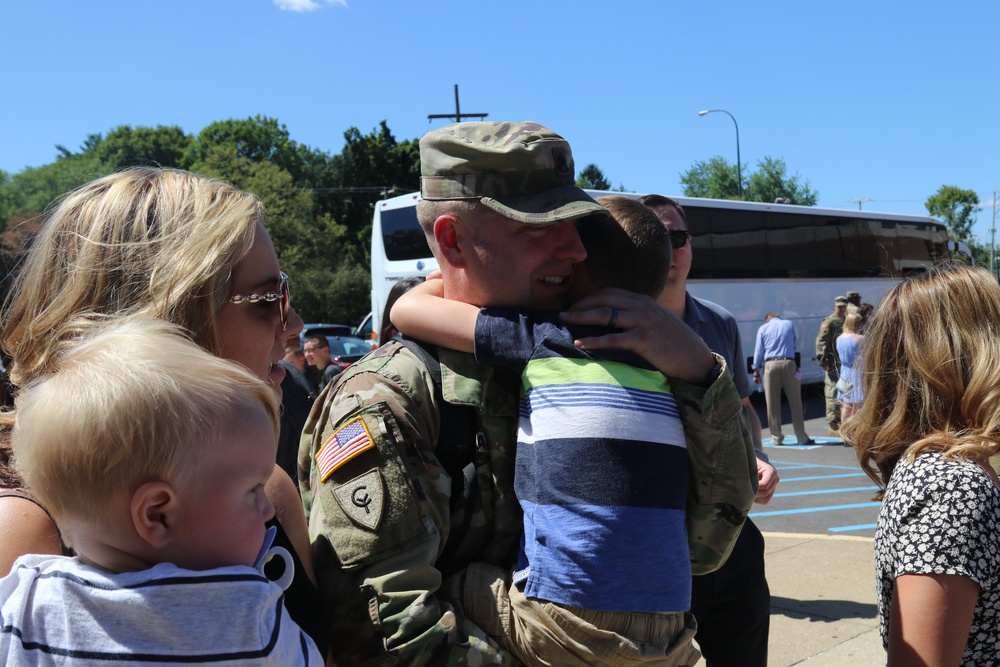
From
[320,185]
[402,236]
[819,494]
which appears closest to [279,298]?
[819,494]

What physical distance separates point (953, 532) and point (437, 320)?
4.32ft

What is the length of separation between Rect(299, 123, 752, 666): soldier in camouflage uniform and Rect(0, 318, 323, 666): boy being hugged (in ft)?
1.05

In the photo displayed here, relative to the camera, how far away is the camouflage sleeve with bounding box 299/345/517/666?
152 centimetres

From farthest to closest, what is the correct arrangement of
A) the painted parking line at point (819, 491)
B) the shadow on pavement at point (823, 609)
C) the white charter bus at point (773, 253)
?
1. the white charter bus at point (773, 253)
2. the painted parking line at point (819, 491)
3. the shadow on pavement at point (823, 609)

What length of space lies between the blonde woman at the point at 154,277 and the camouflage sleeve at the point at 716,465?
84 centimetres

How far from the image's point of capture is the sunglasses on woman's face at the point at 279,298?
1.62 meters

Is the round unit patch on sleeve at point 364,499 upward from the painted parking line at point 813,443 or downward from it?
upward

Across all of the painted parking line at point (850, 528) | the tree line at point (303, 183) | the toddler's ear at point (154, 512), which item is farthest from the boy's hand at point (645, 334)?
the tree line at point (303, 183)

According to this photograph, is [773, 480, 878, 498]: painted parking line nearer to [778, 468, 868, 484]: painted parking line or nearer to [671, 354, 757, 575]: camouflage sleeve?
[778, 468, 868, 484]: painted parking line

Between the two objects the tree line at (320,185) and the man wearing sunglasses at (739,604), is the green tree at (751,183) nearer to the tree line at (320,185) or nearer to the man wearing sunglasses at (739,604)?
the tree line at (320,185)

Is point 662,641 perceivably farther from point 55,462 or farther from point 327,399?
point 55,462

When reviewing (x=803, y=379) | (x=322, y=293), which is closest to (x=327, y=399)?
(x=803, y=379)

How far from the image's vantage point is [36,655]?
1168 mm

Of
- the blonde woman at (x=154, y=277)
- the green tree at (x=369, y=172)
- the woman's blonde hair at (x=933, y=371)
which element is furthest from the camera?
the green tree at (x=369, y=172)
